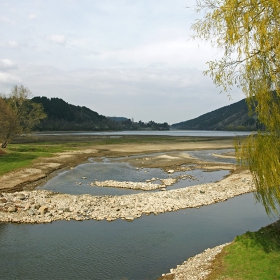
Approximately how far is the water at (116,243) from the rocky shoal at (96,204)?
1048mm

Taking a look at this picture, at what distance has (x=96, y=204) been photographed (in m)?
25.1

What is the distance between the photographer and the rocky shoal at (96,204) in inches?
875

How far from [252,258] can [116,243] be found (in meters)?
8.29

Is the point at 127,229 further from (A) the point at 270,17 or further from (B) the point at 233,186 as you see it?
(B) the point at 233,186

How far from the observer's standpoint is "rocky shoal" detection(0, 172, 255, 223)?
875 inches

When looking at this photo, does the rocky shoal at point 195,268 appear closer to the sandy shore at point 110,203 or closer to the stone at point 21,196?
the sandy shore at point 110,203

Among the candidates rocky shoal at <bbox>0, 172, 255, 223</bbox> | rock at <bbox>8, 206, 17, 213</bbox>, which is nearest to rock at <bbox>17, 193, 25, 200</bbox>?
rocky shoal at <bbox>0, 172, 255, 223</bbox>

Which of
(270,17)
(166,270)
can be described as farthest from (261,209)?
(270,17)

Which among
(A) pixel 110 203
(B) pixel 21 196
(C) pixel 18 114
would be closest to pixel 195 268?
(A) pixel 110 203

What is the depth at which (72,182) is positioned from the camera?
36.3 m

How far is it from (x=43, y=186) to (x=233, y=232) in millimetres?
23457

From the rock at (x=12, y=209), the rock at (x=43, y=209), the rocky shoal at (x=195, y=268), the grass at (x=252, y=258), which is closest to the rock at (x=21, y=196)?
the rock at (x=12, y=209)

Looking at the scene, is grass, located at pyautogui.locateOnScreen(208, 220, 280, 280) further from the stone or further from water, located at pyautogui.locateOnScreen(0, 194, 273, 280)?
the stone

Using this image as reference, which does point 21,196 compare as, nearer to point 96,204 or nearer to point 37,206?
point 37,206
